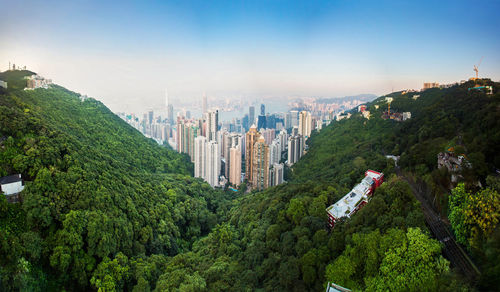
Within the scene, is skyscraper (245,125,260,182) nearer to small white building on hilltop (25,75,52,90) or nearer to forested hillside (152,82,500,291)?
forested hillside (152,82,500,291)

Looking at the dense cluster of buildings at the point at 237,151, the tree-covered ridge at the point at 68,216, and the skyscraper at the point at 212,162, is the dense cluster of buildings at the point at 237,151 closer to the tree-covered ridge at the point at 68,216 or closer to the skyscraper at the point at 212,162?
the skyscraper at the point at 212,162

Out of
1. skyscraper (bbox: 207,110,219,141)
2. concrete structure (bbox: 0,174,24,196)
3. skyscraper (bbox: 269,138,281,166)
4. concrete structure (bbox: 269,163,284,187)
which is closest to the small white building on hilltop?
concrete structure (bbox: 0,174,24,196)

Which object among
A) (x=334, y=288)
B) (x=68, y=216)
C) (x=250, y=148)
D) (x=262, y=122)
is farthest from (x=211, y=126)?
(x=334, y=288)

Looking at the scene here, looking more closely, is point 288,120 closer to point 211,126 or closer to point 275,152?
point 211,126

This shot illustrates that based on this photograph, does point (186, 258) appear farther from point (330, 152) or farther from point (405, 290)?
point (330, 152)

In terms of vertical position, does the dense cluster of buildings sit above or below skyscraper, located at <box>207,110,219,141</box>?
below

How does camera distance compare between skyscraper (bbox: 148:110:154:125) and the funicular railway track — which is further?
skyscraper (bbox: 148:110:154:125)
